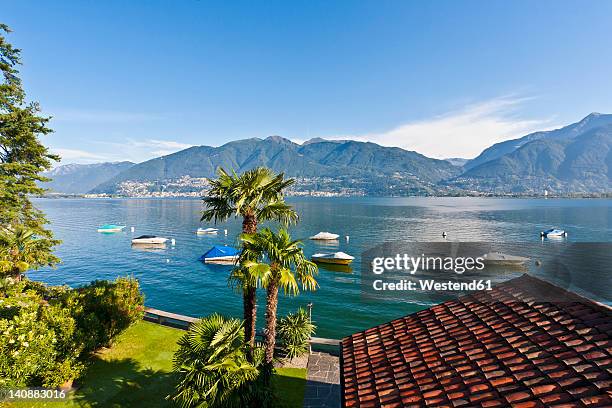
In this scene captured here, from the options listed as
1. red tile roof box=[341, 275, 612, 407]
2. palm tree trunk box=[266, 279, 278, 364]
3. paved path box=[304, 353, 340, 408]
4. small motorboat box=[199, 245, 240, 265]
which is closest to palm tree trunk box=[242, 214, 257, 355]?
palm tree trunk box=[266, 279, 278, 364]

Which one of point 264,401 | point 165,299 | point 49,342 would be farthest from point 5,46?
point 264,401

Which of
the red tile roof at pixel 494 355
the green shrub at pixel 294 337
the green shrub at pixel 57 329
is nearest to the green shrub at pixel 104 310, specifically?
the green shrub at pixel 57 329

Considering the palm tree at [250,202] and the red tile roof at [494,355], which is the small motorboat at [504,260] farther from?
the palm tree at [250,202]

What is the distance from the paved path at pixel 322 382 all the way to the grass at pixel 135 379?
0.39 m

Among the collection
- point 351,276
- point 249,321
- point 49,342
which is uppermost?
point 249,321

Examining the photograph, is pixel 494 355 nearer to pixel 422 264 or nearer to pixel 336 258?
pixel 336 258

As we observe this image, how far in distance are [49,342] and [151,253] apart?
52.8 m

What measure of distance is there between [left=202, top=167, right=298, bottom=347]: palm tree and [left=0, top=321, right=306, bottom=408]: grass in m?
4.42

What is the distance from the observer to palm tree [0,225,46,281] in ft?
64.6

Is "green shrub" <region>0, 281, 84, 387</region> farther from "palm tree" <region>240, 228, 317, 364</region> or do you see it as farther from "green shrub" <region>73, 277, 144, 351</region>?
"palm tree" <region>240, 228, 317, 364</region>

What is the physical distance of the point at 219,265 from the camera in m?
49.7

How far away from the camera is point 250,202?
11133 mm

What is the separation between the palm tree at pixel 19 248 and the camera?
1968 cm

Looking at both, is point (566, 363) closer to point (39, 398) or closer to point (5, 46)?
point (39, 398)
